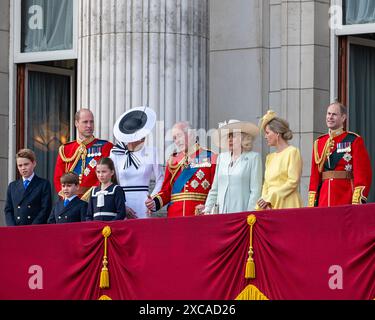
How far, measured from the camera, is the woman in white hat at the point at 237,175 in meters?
17.0

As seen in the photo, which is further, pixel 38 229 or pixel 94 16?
pixel 94 16

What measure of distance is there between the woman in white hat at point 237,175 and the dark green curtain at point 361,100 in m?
3.97

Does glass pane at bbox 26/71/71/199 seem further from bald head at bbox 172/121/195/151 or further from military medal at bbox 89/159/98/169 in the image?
bald head at bbox 172/121/195/151

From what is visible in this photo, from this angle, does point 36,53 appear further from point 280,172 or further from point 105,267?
point 280,172

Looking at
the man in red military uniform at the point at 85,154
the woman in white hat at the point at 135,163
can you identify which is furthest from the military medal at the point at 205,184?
the man in red military uniform at the point at 85,154

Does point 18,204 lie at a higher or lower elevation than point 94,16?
lower

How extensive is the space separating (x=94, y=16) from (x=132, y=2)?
0.55 m

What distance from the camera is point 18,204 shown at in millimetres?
18953

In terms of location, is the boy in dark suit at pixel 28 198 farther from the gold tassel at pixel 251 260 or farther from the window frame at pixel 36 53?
the window frame at pixel 36 53

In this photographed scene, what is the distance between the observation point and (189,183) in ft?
59.0

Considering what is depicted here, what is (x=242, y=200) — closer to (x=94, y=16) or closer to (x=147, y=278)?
(x=147, y=278)

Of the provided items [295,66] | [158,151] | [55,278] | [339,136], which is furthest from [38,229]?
[295,66]
